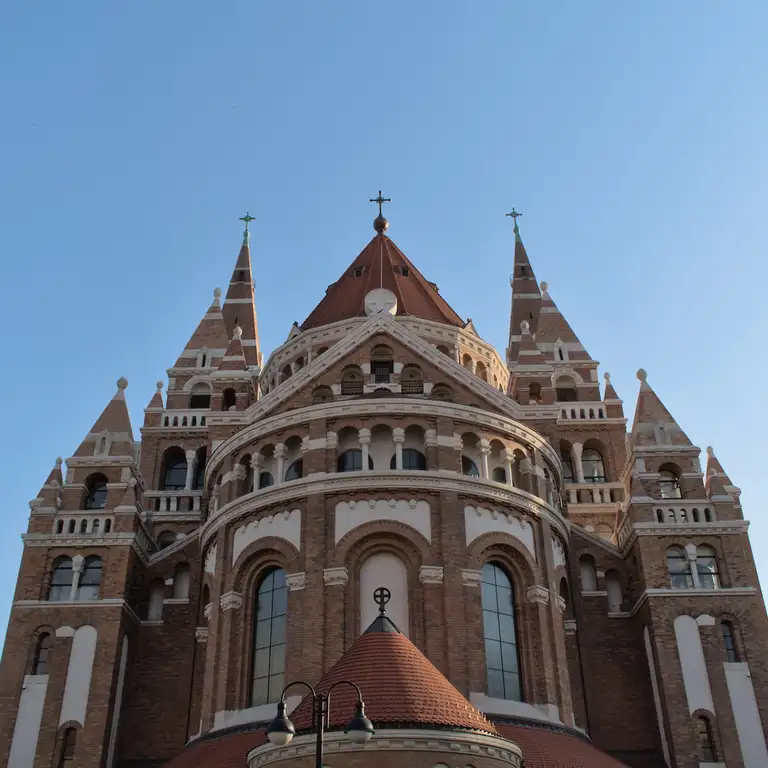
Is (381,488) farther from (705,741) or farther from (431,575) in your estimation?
(705,741)

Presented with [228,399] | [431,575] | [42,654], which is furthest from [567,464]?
[42,654]

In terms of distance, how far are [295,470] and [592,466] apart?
17747 mm

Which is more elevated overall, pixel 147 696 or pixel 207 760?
pixel 147 696

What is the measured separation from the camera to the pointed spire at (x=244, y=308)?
54188 millimetres

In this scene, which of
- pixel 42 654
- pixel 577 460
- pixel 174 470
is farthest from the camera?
pixel 174 470

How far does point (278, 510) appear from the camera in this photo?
1190 inches

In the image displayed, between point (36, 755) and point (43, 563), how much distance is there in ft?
20.1

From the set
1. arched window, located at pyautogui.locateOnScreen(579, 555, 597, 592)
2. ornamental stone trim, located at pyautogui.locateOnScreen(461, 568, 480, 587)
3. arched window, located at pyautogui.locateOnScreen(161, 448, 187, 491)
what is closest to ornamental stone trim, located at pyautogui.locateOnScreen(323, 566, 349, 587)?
ornamental stone trim, located at pyautogui.locateOnScreen(461, 568, 480, 587)

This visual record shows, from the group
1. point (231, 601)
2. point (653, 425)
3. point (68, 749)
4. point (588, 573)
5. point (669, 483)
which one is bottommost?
point (68, 749)

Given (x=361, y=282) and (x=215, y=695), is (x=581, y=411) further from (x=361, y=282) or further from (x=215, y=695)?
(x=215, y=695)

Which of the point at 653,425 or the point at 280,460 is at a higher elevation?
the point at 653,425

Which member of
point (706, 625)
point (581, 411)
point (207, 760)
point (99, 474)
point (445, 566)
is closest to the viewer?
point (207, 760)

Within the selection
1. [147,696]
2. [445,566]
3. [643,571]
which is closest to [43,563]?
[147,696]

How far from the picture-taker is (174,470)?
4481 centimetres
